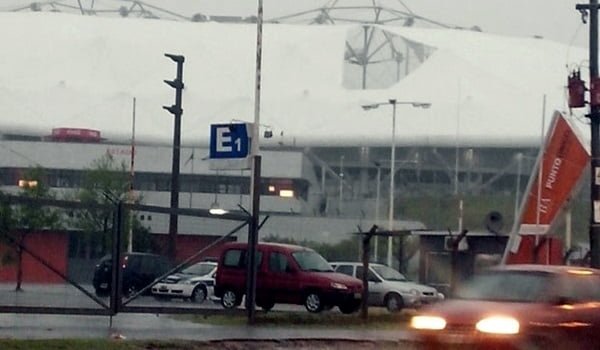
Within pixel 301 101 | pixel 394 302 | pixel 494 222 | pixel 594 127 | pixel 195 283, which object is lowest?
pixel 394 302

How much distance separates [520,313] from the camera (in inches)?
604

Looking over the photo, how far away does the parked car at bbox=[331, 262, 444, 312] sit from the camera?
36719mm

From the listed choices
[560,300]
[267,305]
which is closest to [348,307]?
[267,305]

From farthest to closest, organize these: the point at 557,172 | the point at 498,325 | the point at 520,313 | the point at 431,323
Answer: the point at 557,172 < the point at 431,323 < the point at 520,313 < the point at 498,325

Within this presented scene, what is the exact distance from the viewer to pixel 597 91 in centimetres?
2967

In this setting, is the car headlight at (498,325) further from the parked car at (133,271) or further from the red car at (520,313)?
the parked car at (133,271)

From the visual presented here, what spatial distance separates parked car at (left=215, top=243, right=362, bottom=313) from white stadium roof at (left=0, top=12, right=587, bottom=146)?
215 ft

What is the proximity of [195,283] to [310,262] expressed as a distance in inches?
171

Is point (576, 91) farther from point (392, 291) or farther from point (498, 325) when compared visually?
point (498, 325)

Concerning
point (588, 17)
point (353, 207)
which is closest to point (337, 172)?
point (353, 207)

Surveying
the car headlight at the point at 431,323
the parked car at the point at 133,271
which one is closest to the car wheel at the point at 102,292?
the parked car at the point at 133,271

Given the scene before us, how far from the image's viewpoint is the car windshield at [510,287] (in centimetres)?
1609

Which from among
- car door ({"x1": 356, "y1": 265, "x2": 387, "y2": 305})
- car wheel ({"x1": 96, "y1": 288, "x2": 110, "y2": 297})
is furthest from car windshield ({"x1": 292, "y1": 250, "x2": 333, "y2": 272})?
car wheel ({"x1": 96, "y1": 288, "x2": 110, "y2": 297})

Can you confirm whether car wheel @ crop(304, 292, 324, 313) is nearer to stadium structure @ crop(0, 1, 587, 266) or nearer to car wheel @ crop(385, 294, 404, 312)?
car wheel @ crop(385, 294, 404, 312)
